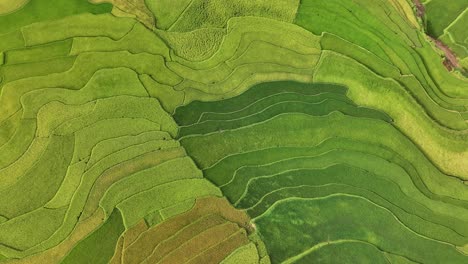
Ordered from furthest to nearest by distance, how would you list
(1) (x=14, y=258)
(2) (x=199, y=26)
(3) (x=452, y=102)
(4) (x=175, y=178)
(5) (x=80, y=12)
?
1. (3) (x=452, y=102)
2. (2) (x=199, y=26)
3. (5) (x=80, y=12)
4. (4) (x=175, y=178)
5. (1) (x=14, y=258)

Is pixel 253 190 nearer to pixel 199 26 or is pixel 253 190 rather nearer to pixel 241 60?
pixel 241 60

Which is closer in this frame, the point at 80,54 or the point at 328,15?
the point at 80,54

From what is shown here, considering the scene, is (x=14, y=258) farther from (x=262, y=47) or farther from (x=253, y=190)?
(x=262, y=47)

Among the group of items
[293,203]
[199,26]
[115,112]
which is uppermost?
[199,26]

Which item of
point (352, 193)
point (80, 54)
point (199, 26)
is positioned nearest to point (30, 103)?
point (80, 54)

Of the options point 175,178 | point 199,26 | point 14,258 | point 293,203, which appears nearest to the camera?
point 14,258

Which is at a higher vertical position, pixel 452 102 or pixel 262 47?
pixel 262 47
